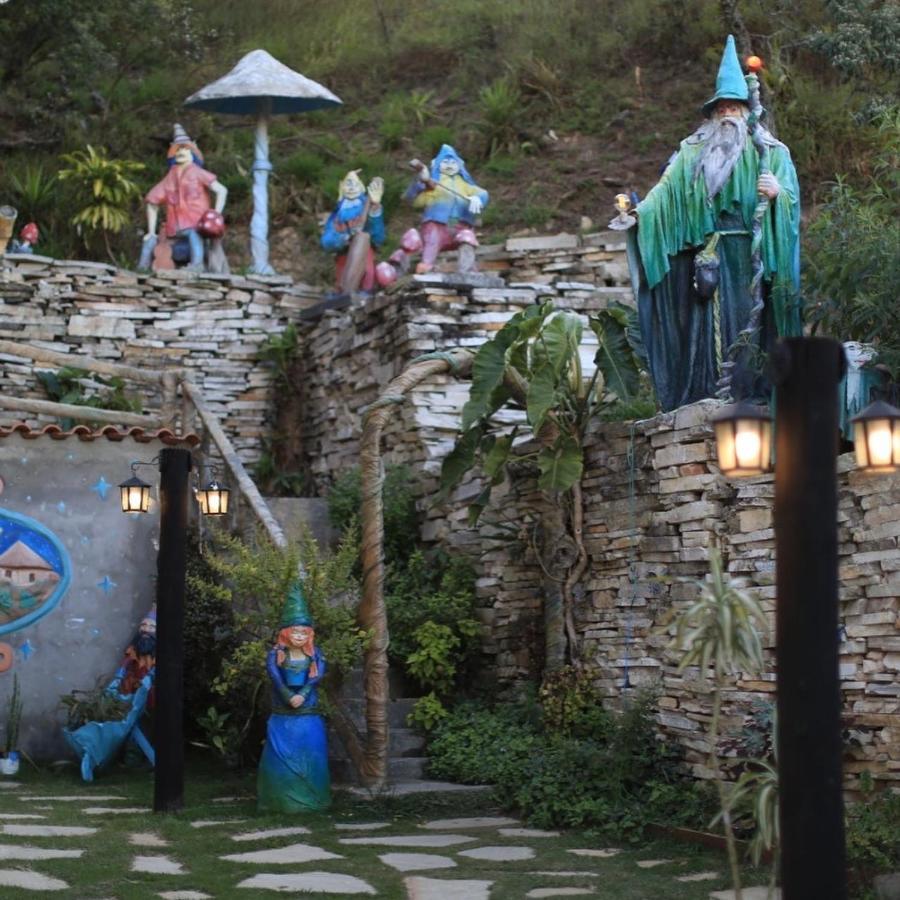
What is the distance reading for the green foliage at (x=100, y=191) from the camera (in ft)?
54.6

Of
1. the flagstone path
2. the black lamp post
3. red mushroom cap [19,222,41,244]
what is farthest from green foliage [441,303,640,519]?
red mushroom cap [19,222,41,244]

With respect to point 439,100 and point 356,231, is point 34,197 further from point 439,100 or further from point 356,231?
point 439,100

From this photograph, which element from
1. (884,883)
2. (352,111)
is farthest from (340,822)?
(352,111)

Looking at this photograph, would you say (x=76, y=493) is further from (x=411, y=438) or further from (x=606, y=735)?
(x=606, y=735)

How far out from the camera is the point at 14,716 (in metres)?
11.2

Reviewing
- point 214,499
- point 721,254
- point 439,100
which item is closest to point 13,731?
point 214,499

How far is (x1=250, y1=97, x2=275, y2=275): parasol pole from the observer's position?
16.4 metres

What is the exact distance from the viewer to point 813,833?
4723mm

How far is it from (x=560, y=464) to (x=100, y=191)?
8.66 metres

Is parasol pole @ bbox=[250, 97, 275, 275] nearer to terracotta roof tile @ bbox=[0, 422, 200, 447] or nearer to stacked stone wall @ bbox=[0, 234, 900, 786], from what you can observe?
stacked stone wall @ bbox=[0, 234, 900, 786]

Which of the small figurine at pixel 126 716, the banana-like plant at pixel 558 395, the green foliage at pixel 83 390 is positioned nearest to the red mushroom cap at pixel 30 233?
the green foliage at pixel 83 390

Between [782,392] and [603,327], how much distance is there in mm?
5261

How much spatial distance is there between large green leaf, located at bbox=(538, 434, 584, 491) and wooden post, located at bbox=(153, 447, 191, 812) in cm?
230

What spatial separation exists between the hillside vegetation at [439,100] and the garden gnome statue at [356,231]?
2.41 m
